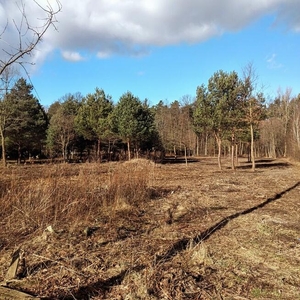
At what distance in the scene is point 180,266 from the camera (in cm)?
328

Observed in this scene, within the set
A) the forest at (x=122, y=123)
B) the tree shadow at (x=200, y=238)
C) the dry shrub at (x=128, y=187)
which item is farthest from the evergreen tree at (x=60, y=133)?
the tree shadow at (x=200, y=238)

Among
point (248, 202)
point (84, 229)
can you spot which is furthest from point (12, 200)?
point (248, 202)

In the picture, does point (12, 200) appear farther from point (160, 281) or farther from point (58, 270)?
point (160, 281)

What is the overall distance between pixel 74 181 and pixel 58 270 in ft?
11.6

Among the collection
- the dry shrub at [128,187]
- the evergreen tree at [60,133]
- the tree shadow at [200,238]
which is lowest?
the tree shadow at [200,238]

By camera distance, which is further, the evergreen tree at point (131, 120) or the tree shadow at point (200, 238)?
the evergreen tree at point (131, 120)

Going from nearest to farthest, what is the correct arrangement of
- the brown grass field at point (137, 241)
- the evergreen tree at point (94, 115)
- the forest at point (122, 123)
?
the brown grass field at point (137, 241) < the forest at point (122, 123) < the evergreen tree at point (94, 115)

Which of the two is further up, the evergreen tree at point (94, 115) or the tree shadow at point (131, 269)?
the evergreen tree at point (94, 115)

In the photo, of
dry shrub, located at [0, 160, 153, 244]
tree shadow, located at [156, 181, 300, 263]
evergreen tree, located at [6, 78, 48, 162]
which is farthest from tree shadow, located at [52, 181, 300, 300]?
evergreen tree, located at [6, 78, 48, 162]

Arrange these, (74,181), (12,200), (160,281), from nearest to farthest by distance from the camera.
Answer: (160,281) < (12,200) < (74,181)

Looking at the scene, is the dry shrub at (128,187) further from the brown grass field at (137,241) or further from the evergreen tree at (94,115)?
the evergreen tree at (94,115)

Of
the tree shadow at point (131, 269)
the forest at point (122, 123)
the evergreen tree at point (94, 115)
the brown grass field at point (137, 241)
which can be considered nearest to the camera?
the tree shadow at point (131, 269)

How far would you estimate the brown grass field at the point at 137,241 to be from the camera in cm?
283

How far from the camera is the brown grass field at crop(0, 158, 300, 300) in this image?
2830 millimetres
